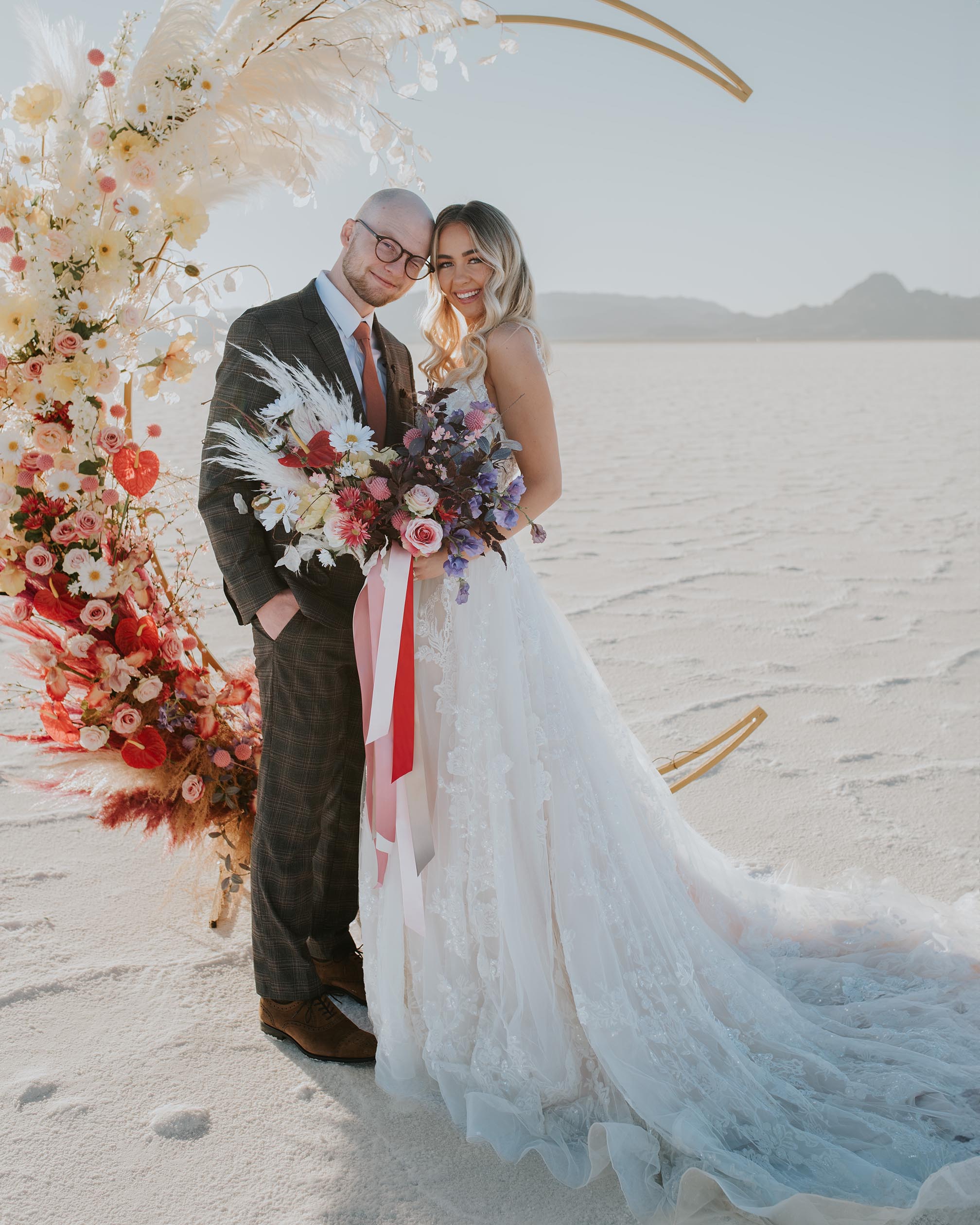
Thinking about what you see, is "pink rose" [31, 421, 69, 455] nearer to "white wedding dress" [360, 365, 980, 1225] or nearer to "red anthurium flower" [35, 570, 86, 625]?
"red anthurium flower" [35, 570, 86, 625]

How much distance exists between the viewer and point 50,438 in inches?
111

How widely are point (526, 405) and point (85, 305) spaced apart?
1.30m

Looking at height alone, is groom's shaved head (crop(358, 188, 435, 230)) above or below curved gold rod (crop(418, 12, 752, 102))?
below

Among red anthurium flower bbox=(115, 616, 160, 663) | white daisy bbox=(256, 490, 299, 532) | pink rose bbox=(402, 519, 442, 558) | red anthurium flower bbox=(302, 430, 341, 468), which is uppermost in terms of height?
red anthurium flower bbox=(302, 430, 341, 468)

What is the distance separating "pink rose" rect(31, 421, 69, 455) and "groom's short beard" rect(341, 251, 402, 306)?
94 centimetres

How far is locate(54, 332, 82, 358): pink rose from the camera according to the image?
2732 millimetres

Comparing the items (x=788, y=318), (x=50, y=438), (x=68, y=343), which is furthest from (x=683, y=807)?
(x=788, y=318)

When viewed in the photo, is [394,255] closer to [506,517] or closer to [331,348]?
[331,348]

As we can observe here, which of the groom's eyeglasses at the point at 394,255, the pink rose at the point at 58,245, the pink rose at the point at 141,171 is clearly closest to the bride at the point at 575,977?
the groom's eyeglasses at the point at 394,255

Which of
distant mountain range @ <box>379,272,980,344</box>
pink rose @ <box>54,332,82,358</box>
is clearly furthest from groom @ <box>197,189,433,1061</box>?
distant mountain range @ <box>379,272,980,344</box>

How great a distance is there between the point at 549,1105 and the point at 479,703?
1.03m

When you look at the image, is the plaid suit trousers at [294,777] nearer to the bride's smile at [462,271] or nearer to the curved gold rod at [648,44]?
the bride's smile at [462,271]

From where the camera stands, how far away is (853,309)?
143000 mm

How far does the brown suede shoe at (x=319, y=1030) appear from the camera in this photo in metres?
2.76
